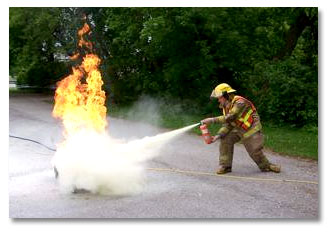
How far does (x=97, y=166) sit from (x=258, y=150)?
2.58 metres

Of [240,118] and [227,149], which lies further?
[227,149]

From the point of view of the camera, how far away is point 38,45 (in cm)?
1686

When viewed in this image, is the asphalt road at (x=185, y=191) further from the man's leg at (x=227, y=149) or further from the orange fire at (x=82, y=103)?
the orange fire at (x=82, y=103)

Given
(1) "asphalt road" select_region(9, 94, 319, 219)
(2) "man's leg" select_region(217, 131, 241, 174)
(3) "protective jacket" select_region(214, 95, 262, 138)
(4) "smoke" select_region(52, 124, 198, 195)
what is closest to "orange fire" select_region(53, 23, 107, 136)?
(4) "smoke" select_region(52, 124, 198, 195)

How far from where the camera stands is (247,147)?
7.59 meters

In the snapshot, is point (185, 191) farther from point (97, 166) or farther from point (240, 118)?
point (240, 118)

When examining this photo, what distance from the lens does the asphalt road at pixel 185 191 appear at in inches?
235

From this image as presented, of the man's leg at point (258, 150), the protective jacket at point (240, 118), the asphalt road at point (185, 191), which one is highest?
the protective jacket at point (240, 118)

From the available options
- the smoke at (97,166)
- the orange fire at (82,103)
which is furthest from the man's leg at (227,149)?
the orange fire at (82,103)

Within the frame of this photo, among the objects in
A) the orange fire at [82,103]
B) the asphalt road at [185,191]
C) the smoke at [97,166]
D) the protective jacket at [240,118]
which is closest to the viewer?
the asphalt road at [185,191]

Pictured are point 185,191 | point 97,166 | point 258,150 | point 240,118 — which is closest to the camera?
point 97,166

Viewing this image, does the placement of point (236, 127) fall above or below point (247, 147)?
above

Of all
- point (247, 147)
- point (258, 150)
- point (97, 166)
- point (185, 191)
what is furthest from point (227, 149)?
point (97, 166)

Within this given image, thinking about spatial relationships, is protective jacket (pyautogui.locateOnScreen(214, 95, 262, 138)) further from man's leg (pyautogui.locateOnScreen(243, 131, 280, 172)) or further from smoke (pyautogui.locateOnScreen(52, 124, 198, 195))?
smoke (pyautogui.locateOnScreen(52, 124, 198, 195))
